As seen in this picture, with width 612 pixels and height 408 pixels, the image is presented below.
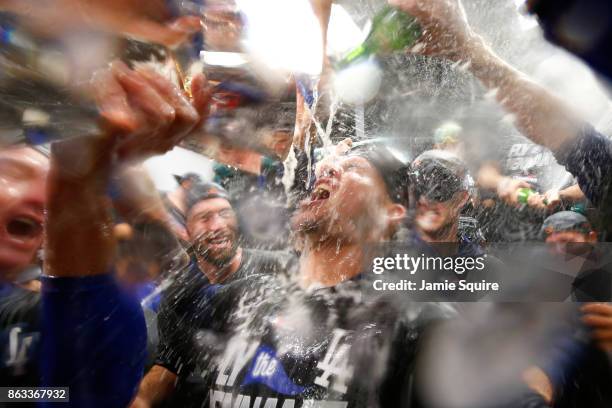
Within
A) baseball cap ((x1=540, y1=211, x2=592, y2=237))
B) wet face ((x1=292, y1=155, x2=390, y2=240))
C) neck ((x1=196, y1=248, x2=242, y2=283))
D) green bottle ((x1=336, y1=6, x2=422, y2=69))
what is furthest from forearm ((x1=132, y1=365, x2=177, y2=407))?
baseball cap ((x1=540, y1=211, x2=592, y2=237))

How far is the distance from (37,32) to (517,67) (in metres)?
1.05

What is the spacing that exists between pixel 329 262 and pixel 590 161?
64 centimetres

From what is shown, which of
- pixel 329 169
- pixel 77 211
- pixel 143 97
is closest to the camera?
pixel 143 97

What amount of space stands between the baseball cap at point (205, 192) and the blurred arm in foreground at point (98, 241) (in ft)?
0.42

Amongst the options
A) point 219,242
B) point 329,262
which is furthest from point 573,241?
point 219,242

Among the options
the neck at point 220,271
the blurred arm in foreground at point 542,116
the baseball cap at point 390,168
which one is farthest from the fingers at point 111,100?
the blurred arm in foreground at point 542,116

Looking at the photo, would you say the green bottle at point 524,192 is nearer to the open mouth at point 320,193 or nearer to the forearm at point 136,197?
the open mouth at point 320,193

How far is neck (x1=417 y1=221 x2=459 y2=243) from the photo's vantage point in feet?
3.54

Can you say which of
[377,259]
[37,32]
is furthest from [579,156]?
[37,32]

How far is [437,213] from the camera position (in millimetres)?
1086

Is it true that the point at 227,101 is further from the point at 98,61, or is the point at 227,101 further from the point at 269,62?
the point at 98,61

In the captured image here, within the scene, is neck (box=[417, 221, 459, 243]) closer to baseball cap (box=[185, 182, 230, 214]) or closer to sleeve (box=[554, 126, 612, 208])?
sleeve (box=[554, 126, 612, 208])

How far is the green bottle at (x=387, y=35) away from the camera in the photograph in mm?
1115

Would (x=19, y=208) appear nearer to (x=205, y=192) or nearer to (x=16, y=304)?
(x=16, y=304)
